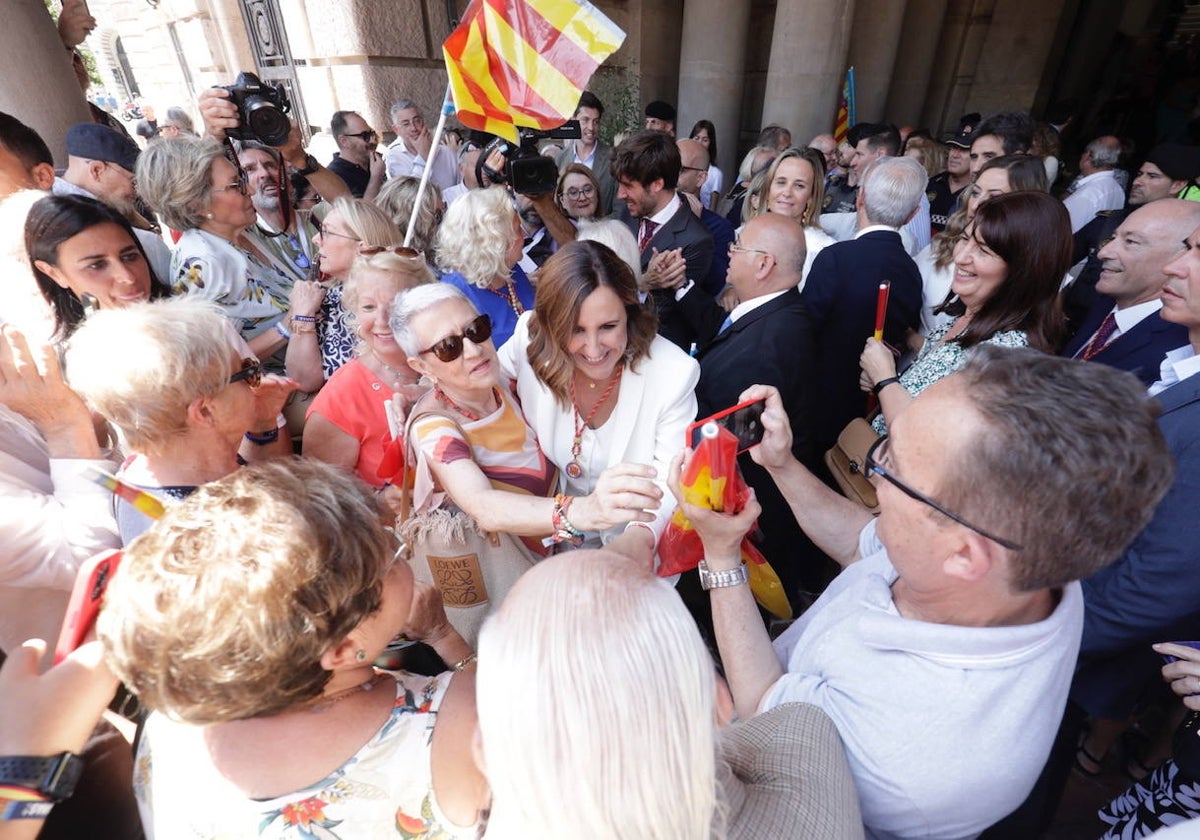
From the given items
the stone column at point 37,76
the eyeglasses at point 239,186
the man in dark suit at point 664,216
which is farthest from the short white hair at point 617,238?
the stone column at point 37,76

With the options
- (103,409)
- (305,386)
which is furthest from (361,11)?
(103,409)

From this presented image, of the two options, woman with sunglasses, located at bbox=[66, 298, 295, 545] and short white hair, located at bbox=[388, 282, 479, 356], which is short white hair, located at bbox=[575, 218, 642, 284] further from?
woman with sunglasses, located at bbox=[66, 298, 295, 545]

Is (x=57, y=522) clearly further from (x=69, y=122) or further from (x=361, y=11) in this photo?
(x=361, y=11)

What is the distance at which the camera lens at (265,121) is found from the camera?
3.30m

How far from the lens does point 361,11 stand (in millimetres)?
6406

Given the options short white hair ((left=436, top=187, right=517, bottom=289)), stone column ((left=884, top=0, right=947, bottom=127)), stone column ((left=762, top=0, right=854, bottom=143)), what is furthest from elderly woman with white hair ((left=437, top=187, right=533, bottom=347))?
stone column ((left=884, top=0, right=947, bottom=127))

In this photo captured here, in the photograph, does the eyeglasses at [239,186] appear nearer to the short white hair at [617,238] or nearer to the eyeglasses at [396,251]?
the eyeglasses at [396,251]

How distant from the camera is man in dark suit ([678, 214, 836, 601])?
245cm

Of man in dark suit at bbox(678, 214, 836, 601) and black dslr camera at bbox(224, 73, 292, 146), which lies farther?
black dslr camera at bbox(224, 73, 292, 146)

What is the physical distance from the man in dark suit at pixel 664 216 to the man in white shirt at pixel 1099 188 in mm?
3718

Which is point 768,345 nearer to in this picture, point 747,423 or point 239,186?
point 747,423

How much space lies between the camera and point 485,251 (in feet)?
9.78

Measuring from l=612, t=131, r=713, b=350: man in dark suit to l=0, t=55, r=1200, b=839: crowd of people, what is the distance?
2.40 ft

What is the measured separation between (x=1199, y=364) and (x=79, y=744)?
115 inches
